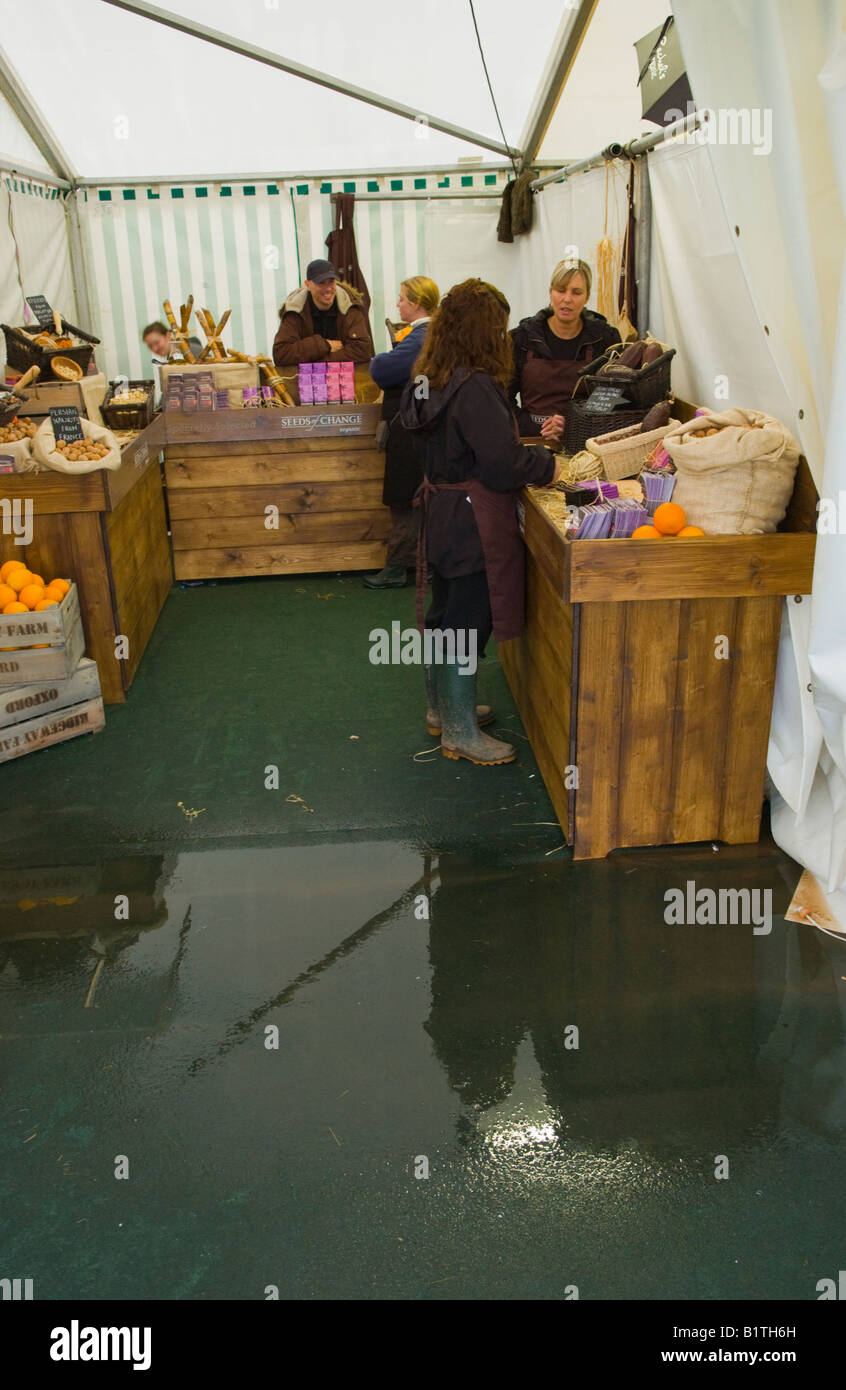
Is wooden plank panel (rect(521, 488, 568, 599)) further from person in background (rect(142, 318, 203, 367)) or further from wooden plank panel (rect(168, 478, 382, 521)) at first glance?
person in background (rect(142, 318, 203, 367))

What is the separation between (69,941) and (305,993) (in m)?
0.86

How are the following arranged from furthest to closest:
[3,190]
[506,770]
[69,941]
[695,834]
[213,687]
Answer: [3,190] → [213,687] → [506,770] → [695,834] → [69,941]

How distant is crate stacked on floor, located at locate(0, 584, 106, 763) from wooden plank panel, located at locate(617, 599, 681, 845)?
8.29 ft

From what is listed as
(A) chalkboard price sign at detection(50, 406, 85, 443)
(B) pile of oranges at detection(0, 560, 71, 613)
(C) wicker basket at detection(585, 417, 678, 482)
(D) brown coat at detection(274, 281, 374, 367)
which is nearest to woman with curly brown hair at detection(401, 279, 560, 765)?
(C) wicker basket at detection(585, 417, 678, 482)

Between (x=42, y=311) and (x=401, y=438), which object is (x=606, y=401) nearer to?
(x=401, y=438)

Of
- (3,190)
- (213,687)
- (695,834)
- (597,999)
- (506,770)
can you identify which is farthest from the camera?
(3,190)

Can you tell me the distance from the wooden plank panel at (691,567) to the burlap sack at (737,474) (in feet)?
0.30

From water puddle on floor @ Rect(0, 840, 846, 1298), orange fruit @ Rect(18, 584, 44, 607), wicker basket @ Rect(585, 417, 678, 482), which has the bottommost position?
water puddle on floor @ Rect(0, 840, 846, 1298)

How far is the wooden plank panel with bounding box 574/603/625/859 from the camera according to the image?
3691 millimetres

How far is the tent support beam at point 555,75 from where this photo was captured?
21.6ft

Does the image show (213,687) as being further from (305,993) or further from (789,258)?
(789,258)
